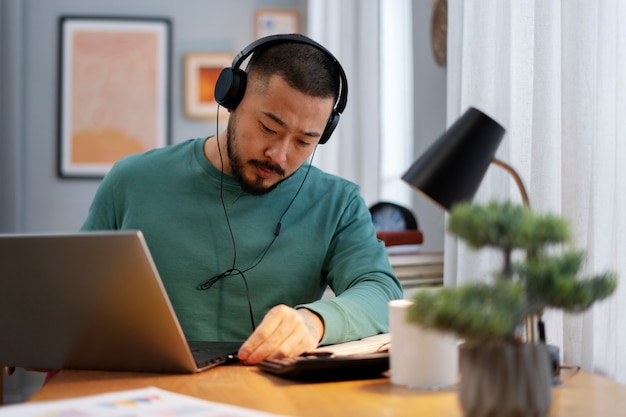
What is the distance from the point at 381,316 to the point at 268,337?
0.31 metres

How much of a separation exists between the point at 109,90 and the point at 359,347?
107 inches

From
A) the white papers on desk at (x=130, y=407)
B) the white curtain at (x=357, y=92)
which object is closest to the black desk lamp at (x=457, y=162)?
the white papers on desk at (x=130, y=407)

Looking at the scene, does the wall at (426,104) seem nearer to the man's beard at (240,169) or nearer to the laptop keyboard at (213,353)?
the man's beard at (240,169)

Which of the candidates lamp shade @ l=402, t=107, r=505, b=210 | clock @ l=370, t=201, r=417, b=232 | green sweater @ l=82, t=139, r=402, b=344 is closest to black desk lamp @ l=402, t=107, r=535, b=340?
lamp shade @ l=402, t=107, r=505, b=210

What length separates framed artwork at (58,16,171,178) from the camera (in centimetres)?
354

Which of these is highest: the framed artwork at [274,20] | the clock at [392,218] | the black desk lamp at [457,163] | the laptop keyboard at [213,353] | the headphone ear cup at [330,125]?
the framed artwork at [274,20]

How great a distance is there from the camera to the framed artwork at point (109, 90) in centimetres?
354

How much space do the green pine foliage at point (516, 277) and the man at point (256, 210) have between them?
804 millimetres

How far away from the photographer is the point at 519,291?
60 centimetres

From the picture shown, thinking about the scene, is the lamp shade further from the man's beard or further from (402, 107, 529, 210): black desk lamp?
the man's beard

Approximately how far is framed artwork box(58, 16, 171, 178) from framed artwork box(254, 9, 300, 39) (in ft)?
1.33

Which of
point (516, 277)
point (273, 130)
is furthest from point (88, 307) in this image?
point (273, 130)

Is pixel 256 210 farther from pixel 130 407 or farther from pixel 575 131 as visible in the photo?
pixel 130 407

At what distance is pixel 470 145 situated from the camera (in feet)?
2.75
